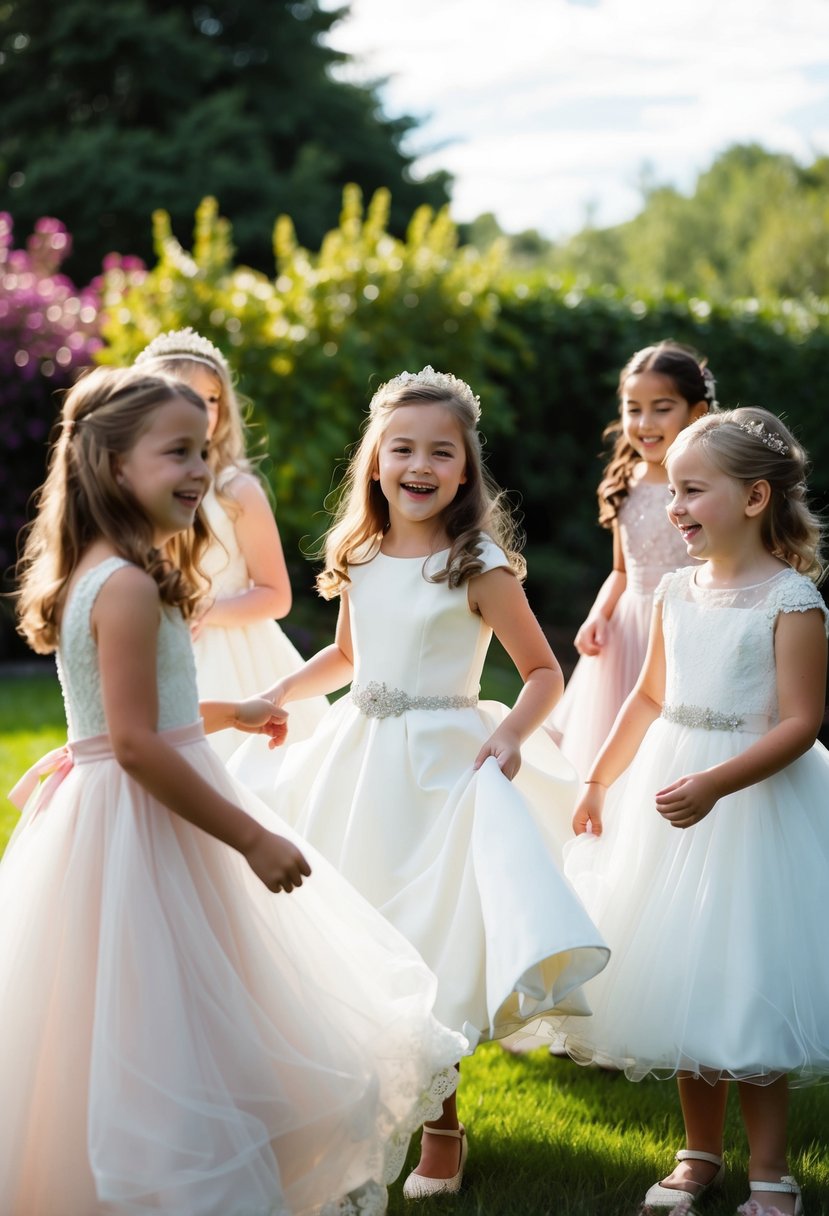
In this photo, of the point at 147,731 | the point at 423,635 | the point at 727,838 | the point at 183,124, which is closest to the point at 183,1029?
the point at 147,731

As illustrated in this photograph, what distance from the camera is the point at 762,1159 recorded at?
2.91 meters

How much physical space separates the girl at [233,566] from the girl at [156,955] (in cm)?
164

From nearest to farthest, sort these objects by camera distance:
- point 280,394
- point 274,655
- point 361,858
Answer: point 361,858
point 274,655
point 280,394

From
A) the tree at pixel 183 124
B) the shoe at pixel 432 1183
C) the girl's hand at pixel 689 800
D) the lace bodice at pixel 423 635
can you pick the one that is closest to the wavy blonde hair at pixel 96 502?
the lace bodice at pixel 423 635

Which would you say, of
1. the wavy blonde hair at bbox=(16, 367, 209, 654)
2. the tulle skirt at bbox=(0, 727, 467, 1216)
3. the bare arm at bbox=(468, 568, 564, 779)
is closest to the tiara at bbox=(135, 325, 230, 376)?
the bare arm at bbox=(468, 568, 564, 779)

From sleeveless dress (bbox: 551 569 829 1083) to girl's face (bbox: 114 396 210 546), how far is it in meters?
1.31

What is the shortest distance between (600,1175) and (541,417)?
31.1 feet

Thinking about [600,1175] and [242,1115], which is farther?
[600,1175]

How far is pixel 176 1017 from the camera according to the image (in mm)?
2467

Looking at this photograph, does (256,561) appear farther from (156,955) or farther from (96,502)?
(156,955)

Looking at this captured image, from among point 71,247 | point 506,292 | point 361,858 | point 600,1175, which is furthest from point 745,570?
point 71,247

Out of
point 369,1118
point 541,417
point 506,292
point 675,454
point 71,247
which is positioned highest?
point 71,247

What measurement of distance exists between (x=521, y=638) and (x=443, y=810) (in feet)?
1.54

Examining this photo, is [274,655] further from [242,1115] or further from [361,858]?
[242,1115]
